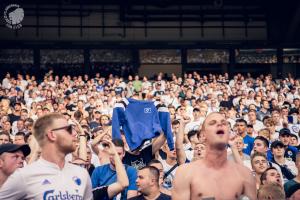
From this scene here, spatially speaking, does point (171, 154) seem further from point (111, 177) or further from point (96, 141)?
point (111, 177)

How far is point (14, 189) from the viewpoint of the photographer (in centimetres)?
402

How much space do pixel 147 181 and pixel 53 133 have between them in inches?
79.2

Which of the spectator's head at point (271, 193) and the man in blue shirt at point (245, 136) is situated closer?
the spectator's head at point (271, 193)

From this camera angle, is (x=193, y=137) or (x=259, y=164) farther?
(x=193, y=137)

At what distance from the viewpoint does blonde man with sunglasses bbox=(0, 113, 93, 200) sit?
4.05 meters

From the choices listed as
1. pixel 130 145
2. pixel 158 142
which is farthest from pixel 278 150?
pixel 130 145

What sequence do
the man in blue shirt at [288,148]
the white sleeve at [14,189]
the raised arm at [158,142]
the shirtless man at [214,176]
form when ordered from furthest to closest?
1. the man in blue shirt at [288,148]
2. the raised arm at [158,142]
3. the shirtless man at [214,176]
4. the white sleeve at [14,189]

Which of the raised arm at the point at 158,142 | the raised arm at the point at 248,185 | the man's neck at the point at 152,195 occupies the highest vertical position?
the raised arm at the point at 158,142

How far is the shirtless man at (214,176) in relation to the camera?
4418 mm

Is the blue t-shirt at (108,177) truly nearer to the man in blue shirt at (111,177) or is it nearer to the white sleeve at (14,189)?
the man in blue shirt at (111,177)

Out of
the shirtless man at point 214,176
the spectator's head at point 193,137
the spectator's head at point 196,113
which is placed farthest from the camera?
the spectator's head at point 196,113

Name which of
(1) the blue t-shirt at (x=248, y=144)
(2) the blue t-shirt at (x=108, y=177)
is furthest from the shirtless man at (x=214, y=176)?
(1) the blue t-shirt at (x=248, y=144)

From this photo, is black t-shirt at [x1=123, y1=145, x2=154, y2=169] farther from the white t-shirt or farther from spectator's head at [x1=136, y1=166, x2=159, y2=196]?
the white t-shirt

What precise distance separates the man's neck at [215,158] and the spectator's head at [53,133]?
112 centimetres
